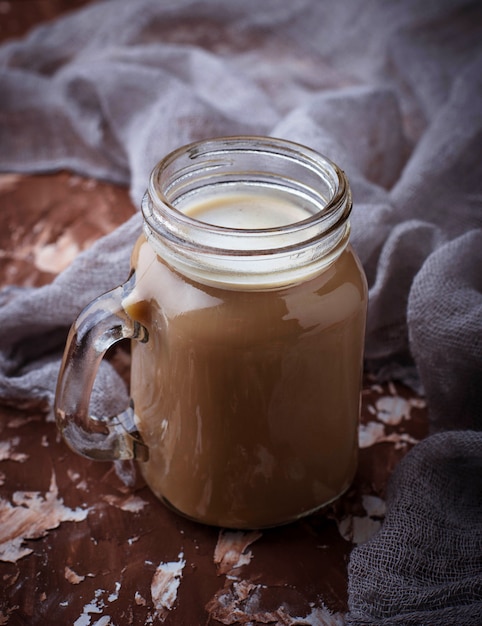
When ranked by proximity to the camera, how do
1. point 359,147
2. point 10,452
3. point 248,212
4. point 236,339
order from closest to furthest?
point 236,339 < point 248,212 < point 10,452 < point 359,147

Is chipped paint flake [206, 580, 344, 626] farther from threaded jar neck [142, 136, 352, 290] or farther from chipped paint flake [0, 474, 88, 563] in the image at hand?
threaded jar neck [142, 136, 352, 290]

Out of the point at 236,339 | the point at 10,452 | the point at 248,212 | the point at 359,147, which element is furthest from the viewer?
the point at 359,147

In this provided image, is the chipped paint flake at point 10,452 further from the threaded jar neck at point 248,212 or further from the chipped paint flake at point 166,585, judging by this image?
the threaded jar neck at point 248,212

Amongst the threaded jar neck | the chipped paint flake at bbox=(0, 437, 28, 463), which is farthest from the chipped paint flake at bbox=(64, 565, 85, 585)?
the threaded jar neck

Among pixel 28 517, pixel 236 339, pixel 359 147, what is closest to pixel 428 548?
pixel 236 339

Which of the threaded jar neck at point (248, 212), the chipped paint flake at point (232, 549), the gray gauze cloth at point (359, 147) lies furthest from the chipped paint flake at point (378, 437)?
the threaded jar neck at point (248, 212)

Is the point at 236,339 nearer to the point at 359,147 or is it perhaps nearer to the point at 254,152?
the point at 254,152
